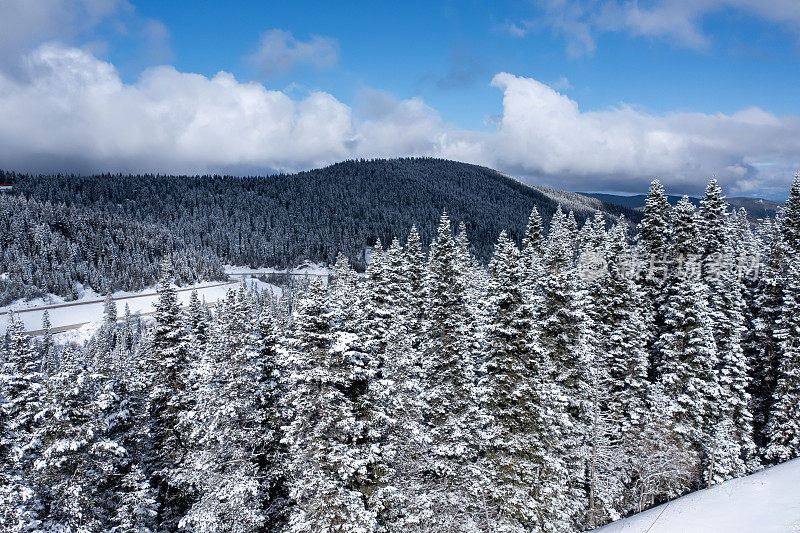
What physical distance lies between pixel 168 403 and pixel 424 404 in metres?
14.7

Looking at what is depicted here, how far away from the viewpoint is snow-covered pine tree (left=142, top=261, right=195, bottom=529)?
24.3m

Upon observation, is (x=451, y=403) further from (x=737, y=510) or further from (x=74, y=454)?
(x=74, y=454)

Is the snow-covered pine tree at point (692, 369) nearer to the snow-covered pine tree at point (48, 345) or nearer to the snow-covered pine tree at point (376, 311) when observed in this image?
the snow-covered pine tree at point (376, 311)

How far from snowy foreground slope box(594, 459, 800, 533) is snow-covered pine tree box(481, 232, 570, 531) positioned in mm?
6107

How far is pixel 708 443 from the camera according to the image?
31.1 m

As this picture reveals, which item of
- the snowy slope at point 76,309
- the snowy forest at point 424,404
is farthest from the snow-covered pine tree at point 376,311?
the snowy slope at point 76,309

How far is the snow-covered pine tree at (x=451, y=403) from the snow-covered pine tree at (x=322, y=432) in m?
6.92

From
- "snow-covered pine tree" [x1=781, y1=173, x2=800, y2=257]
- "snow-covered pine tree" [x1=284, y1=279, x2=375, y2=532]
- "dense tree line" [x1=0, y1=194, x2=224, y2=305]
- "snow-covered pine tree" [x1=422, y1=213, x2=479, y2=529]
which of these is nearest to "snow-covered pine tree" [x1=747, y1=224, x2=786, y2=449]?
"snow-covered pine tree" [x1=781, y1=173, x2=800, y2=257]

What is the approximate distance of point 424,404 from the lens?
22.4 meters

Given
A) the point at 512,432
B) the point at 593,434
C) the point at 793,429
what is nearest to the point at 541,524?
the point at 512,432

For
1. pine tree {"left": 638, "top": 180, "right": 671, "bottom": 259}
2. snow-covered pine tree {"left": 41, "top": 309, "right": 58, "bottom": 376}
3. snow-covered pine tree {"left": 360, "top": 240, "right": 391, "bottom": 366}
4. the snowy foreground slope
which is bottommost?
snow-covered pine tree {"left": 41, "top": 309, "right": 58, "bottom": 376}

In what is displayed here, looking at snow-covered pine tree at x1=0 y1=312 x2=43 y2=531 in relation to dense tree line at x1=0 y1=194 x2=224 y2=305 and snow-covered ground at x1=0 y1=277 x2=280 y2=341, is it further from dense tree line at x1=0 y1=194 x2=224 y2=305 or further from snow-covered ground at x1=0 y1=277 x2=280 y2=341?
dense tree line at x1=0 y1=194 x2=224 y2=305

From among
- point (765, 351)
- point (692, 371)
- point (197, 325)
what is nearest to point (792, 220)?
point (765, 351)

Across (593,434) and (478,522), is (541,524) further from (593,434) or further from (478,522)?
(593,434)
